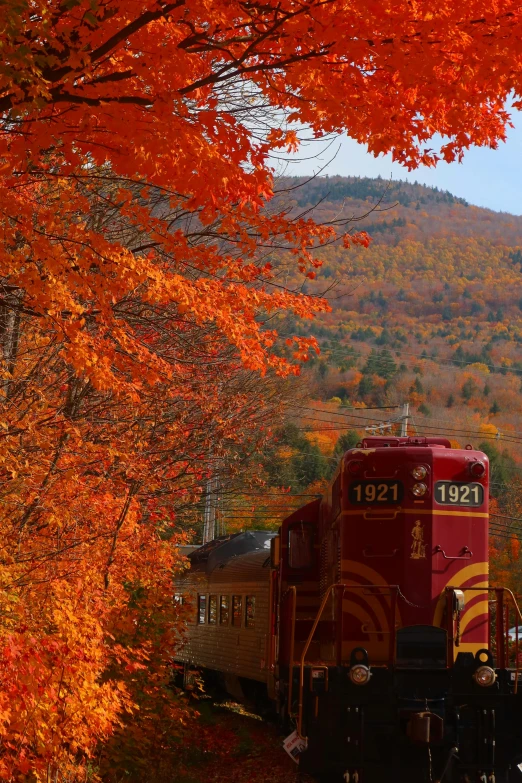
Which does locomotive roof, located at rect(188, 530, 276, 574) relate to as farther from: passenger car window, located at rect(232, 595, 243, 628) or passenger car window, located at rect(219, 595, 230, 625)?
passenger car window, located at rect(232, 595, 243, 628)

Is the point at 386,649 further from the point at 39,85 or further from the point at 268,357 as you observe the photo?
the point at 39,85

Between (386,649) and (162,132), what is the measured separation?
567 cm

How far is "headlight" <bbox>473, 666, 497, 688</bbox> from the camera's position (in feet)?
26.3

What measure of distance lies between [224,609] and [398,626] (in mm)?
8360

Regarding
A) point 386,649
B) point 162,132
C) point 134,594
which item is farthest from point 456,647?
point 162,132

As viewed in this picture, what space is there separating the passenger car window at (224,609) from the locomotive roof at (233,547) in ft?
2.27

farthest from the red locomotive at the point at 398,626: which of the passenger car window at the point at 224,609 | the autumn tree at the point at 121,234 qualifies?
the passenger car window at the point at 224,609

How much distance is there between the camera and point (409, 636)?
834 centimetres

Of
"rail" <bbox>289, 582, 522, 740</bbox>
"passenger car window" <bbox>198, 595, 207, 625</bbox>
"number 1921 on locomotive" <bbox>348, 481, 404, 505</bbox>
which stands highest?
"number 1921 on locomotive" <bbox>348, 481, 404, 505</bbox>

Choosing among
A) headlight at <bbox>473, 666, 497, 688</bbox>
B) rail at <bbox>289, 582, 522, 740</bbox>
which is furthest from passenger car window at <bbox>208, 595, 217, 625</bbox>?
headlight at <bbox>473, 666, 497, 688</bbox>

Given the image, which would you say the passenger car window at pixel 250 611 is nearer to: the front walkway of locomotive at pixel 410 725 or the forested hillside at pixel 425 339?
the front walkway of locomotive at pixel 410 725

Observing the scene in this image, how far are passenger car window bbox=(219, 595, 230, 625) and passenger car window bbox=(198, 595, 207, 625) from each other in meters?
1.57

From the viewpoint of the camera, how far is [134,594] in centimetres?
1173

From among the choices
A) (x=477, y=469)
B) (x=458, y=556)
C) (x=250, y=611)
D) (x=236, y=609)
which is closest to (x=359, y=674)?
(x=458, y=556)
